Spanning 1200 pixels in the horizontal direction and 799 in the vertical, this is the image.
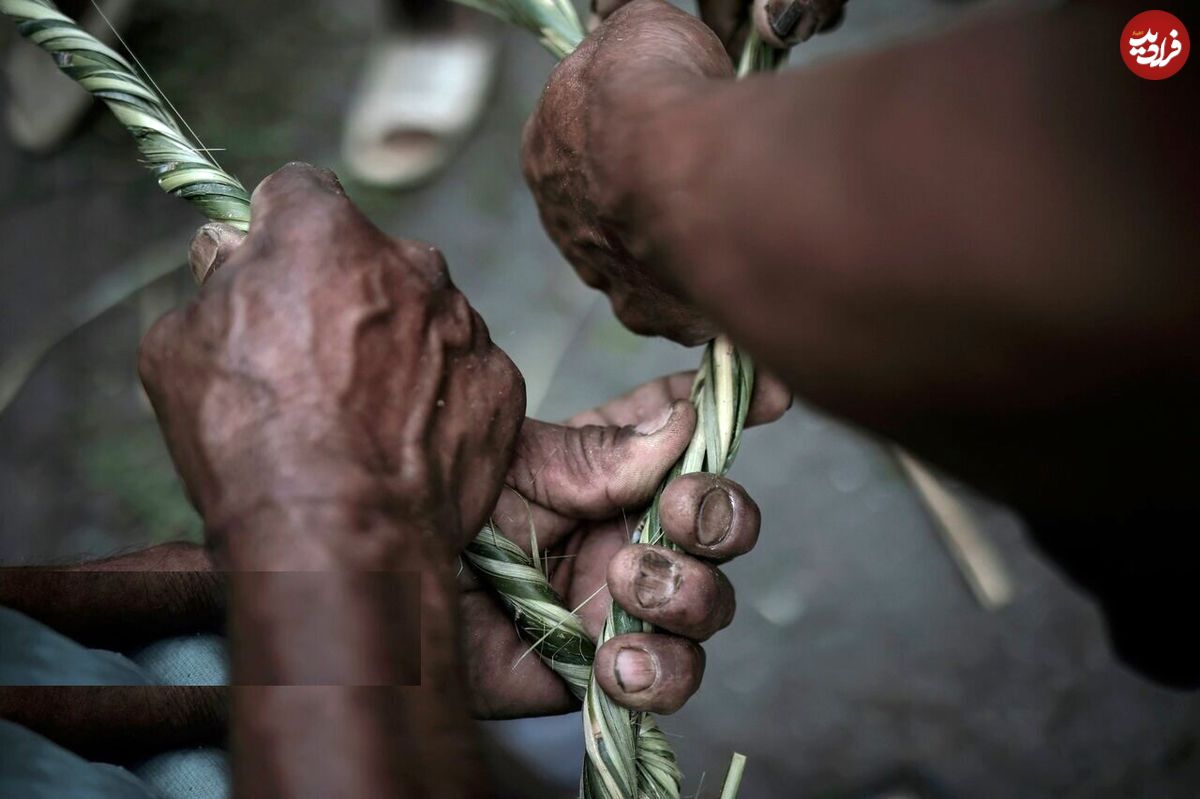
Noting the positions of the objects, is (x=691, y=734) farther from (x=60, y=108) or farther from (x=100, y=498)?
(x=60, y=108)

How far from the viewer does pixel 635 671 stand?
652 millimetres

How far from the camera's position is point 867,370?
40cm

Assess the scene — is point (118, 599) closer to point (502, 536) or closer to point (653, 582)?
point (502, 536)

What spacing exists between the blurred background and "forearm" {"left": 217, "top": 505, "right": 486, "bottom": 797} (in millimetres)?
907

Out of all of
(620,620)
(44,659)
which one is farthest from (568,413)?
(44,659)

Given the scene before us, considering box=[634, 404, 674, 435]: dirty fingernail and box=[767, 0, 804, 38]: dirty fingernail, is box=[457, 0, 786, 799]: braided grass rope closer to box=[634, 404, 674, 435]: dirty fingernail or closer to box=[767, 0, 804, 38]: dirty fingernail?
box=[634, 404, 674, 435]: dirty fingernail

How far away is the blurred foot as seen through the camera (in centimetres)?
145

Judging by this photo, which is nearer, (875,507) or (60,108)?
(60,108)

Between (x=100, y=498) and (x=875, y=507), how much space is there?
104 centimetres

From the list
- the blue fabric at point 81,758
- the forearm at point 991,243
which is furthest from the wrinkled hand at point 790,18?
the blue fabric at point 81,758

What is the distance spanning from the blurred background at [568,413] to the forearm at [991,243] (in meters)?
0.93

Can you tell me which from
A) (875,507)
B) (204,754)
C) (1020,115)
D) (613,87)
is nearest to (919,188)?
(1020,115)

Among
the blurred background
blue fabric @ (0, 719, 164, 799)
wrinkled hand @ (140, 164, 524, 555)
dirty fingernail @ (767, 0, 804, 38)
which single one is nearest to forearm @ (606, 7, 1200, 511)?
wrinkled hand @ (140, 164, 524, 555)

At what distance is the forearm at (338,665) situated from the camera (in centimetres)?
45
